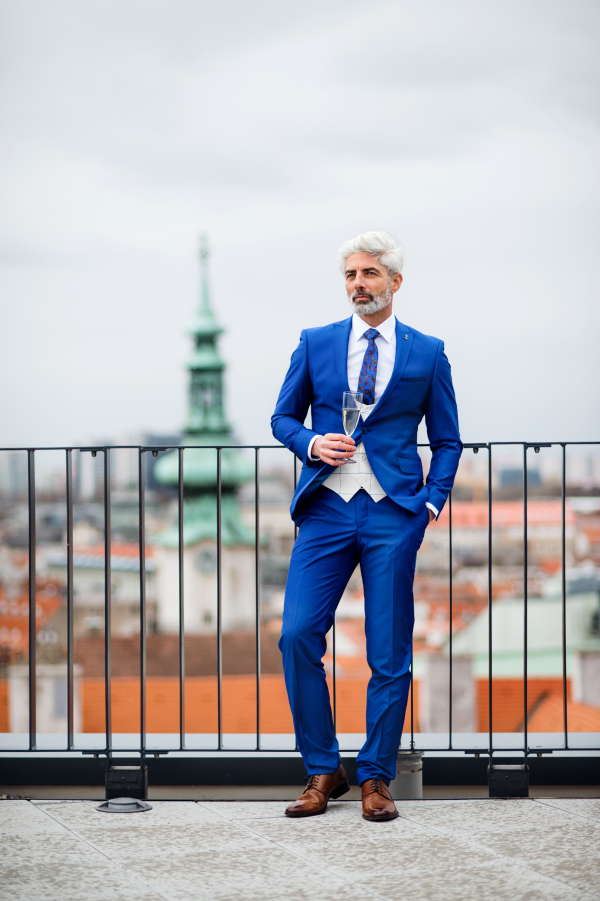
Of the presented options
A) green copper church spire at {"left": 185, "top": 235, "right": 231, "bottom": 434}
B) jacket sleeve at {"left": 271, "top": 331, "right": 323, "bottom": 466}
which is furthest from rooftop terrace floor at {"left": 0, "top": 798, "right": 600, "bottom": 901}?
green copper church spire at {"left": 185, "top": 235, "right": 231, "bottom": 434}

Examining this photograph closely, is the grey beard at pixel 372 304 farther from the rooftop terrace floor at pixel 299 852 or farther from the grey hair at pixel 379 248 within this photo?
the rooftop terrace floor at pixel 299 852

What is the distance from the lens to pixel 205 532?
5712 centimetres

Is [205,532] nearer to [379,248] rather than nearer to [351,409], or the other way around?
[379,248]

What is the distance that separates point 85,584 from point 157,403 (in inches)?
549

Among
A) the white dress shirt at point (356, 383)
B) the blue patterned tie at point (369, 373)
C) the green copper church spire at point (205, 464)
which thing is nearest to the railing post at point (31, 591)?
the white dress shirt at point (356, 383)

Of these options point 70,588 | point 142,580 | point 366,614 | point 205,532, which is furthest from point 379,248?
point 205,532

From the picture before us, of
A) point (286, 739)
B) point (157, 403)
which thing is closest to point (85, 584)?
point (157, 403)

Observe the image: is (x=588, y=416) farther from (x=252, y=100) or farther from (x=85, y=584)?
(x=252, y=100)

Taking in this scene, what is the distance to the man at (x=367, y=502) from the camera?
2.68 metres

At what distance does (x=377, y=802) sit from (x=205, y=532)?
54.9 m

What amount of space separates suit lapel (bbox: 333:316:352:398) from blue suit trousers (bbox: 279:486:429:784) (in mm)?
313

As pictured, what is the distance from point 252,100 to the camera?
76.2 m

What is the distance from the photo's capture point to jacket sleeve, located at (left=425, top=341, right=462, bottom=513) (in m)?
2.78

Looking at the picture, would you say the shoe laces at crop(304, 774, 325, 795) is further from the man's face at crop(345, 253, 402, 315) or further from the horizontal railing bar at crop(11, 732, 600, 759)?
the man's face at crop(345, 253, 402, 315)
